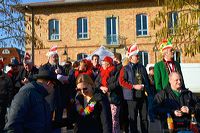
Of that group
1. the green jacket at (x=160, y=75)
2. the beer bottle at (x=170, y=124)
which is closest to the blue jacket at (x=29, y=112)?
the beer bottle at (x=170, y=124)

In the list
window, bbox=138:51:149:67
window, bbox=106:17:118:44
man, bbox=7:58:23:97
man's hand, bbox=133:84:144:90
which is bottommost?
man's hand, bbox=133:84:144:90

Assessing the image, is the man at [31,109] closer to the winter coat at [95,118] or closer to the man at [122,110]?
the winter coat at [95,118]

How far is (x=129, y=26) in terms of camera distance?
36.6 m

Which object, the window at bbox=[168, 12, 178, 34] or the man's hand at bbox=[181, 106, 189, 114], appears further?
the window at bbox=[168, 12, 178, 34]

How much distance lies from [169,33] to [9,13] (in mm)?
5387

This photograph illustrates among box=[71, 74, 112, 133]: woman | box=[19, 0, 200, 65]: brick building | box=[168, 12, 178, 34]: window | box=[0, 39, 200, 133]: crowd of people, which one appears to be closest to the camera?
box=[0, 39, 200, 133]: crowd of people

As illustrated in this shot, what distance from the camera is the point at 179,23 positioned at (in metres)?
11.7

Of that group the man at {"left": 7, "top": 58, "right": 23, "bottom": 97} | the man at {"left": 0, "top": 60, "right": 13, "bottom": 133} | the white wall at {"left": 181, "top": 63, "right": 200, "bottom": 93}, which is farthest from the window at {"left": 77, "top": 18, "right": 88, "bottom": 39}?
the man at {"left": 0, "top": 60, "right": 13, "bottom": 133}

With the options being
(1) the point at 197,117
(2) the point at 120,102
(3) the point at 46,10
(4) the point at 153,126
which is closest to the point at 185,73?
(4) the point at 153,126

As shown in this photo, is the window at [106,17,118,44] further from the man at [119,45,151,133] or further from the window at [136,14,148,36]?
the man at [119,45,151,133]

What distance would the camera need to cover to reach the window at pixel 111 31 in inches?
1449

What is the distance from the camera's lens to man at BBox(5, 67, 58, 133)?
137 inches

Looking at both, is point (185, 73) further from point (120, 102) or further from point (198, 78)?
point (120, 102)

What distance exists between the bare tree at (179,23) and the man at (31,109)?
23.2 ft
